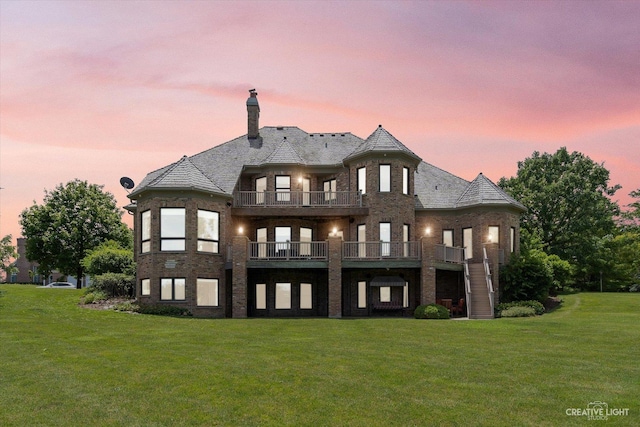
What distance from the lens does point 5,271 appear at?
34125 mm

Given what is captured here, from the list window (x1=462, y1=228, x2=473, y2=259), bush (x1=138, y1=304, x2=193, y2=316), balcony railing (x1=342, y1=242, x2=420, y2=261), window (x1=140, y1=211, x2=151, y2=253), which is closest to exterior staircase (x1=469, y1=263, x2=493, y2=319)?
window (x1=462, y1=228, x2=473, y2=259)

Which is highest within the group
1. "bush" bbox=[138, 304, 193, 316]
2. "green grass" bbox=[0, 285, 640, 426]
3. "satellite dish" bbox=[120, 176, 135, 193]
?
"satellite dish" bbox=[120, 176, 135, 193]

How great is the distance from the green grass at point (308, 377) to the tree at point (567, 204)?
3282 cm

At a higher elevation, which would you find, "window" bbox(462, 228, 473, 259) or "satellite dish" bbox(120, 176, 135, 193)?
"satellite dish" bbox(120, 176, 135, 193)

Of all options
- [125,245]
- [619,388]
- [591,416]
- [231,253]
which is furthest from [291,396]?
[125,245]

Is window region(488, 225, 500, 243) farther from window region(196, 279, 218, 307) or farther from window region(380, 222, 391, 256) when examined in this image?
window region(196, 279, 218, 307)

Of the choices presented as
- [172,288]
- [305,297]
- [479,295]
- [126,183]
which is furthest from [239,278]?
[126,183]

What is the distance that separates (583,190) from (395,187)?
25.9 meters

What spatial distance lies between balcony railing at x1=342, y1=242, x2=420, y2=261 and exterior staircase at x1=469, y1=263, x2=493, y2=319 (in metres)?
3.92

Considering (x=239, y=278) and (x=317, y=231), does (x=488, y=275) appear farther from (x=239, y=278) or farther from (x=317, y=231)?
(x=239, y=278)

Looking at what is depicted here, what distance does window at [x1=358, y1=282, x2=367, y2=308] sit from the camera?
35.6m

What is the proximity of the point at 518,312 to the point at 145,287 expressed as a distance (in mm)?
20633

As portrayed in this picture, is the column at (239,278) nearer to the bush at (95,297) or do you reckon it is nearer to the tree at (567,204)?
the bush at (95,297)

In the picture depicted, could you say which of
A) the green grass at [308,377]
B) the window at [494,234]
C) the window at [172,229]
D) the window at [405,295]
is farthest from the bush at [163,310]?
the window at [494,234]
